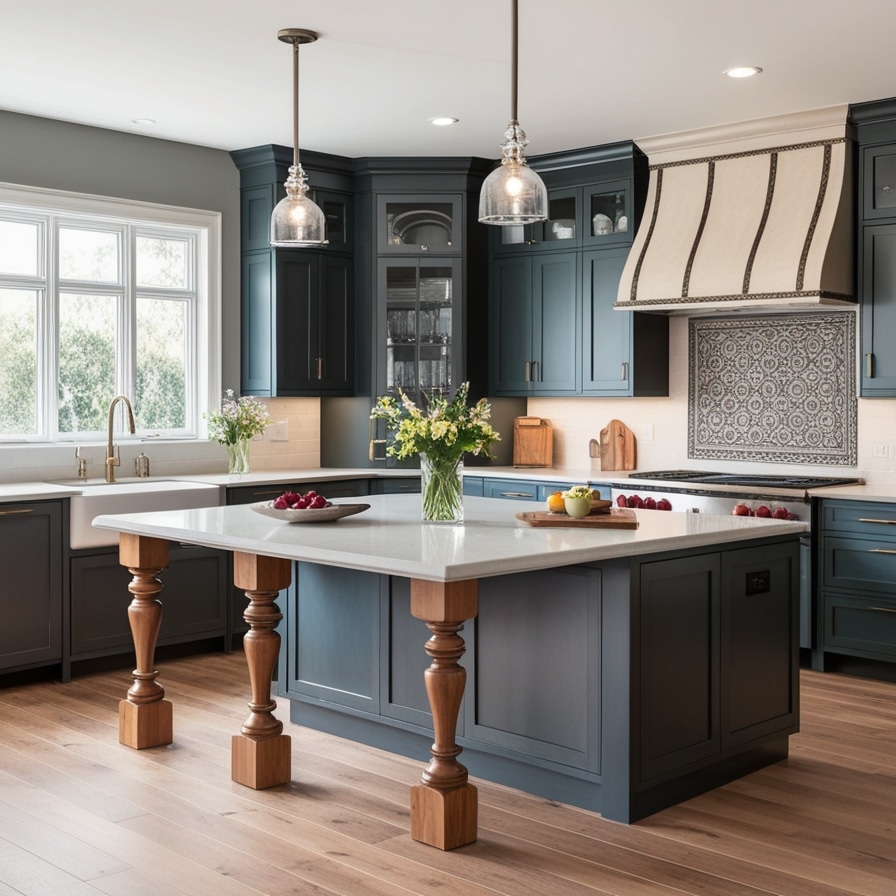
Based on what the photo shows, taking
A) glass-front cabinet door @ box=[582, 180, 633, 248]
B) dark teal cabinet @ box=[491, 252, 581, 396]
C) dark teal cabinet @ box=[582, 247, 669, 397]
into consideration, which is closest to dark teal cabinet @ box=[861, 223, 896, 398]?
dark teal cabinet @ box=[582, 247, 669, 397]

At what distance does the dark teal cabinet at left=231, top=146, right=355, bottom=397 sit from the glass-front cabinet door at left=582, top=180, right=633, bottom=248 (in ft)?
4.92

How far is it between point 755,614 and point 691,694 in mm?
471

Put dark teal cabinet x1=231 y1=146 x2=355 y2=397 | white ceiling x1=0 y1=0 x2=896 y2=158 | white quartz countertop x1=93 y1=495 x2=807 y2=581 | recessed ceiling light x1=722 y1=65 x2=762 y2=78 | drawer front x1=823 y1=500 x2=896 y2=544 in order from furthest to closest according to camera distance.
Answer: dark teal cabinet x1=231 y1=146 x2=355 y2=397 → drawer front x1=823 y1=500 x2=896 y2=544 → recessed ceiling light x1=722 y1=65 x2=762 y2=78 → white ceiling x1=0 y1=0 x2=896 y2=158 → white quartz countertop x1=93 y1=495 x2=807 y2=581

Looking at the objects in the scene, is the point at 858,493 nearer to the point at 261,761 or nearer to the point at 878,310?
the point at 878,310

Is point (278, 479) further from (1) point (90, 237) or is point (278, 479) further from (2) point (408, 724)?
(2) point (408, 724)

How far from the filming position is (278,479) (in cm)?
646

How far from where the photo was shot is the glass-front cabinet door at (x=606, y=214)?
267 inches

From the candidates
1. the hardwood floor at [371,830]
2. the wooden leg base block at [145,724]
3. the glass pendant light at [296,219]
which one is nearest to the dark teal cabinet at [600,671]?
the hardwood floor at [371,830]

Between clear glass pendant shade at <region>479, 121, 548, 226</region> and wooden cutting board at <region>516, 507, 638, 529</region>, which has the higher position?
clear glass pendant shade at <region>479, 121, 548, 226</region>

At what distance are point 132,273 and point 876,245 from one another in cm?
412

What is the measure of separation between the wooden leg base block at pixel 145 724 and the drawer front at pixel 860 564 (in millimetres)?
3241

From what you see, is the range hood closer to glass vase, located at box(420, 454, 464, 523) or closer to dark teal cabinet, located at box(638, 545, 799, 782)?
dark teal cabinet, located at box(638, 545, 799, 782)

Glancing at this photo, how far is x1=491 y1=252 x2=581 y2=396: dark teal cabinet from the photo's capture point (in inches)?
278

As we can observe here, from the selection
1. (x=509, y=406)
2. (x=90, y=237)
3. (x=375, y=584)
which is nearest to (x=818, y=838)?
(x=375, y=584)
